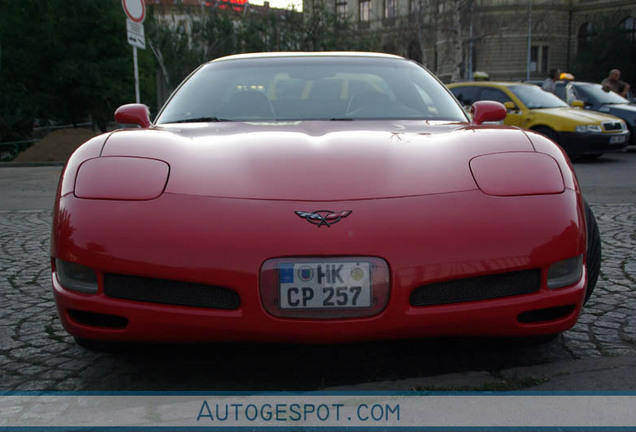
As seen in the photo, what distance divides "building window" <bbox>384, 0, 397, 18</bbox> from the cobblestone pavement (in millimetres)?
60898

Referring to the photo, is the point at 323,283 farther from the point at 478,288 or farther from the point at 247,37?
the point at 247,37

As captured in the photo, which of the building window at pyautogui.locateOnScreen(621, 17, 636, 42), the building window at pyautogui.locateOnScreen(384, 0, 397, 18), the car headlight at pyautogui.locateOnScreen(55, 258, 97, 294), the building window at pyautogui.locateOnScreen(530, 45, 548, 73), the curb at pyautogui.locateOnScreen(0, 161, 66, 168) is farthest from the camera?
the building window at pyautogui.locateOnScreen(384, 0, 397, 18)

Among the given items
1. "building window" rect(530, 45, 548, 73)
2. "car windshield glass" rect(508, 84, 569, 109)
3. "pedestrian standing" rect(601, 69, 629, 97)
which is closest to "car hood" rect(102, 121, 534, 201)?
"car windshield glass" rect(508, 84, 569, 109)

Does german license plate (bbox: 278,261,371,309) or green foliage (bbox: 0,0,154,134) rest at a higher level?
green foliage (bbox: 0,0,154,134)

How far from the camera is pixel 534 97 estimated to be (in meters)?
12.0

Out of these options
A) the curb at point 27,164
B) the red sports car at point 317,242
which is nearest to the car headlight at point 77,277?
the red sports car at point 317,242

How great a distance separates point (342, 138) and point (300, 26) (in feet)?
95.0

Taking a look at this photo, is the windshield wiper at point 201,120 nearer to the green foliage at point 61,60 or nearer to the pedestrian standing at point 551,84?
the pedestrian standing at point 551,84

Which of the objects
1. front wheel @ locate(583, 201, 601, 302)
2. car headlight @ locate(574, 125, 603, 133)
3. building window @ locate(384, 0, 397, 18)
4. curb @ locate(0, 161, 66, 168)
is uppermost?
building window @ locate(384, 0, 397, 18)

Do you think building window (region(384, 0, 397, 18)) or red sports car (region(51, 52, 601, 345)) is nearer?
red sports car (region(51, 52, 601, 345))

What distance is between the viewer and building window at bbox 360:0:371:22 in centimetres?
6450

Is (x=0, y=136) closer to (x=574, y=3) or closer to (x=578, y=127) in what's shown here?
(x=578, y=127)

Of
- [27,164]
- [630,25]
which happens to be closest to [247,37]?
[27,164]

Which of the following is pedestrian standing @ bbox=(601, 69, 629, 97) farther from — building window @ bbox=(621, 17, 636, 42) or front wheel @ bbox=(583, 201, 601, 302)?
building window @ bbox=(621, 17, 636, 42)
